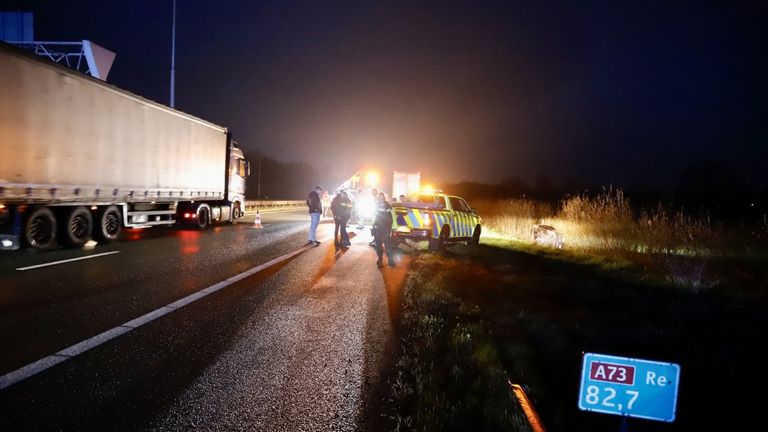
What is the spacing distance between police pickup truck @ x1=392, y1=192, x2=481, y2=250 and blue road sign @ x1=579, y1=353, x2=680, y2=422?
1141cm

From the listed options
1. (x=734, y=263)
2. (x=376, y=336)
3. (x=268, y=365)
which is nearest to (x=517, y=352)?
(x=376, y=336)

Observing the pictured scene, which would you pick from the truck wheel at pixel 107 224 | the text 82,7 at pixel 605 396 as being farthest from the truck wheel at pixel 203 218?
the text 82,7 at pixel 605 396

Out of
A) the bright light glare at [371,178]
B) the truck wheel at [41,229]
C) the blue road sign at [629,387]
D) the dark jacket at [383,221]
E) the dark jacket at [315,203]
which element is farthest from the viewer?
the bright light glare at [371,178]

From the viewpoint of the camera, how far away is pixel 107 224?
1402cm

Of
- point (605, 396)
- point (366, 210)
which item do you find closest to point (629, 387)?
point (605, 396)

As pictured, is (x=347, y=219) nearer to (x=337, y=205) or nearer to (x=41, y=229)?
(x=337, y=205)

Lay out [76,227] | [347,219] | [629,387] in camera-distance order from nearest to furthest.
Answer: [629,387]
[76,227]
[347,219]

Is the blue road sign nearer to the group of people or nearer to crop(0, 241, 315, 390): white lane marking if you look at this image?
crop(0, 241, 315, 390): white lane marking

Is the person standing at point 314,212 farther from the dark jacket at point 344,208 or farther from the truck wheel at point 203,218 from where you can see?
the truck wheel at point 203,218

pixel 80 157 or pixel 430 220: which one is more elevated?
pixel 80 157

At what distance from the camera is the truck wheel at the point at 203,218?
19.6 metres

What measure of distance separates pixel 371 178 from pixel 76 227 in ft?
63.2

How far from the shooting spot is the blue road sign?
2.52m

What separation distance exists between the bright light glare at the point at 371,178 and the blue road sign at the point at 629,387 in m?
27.5
